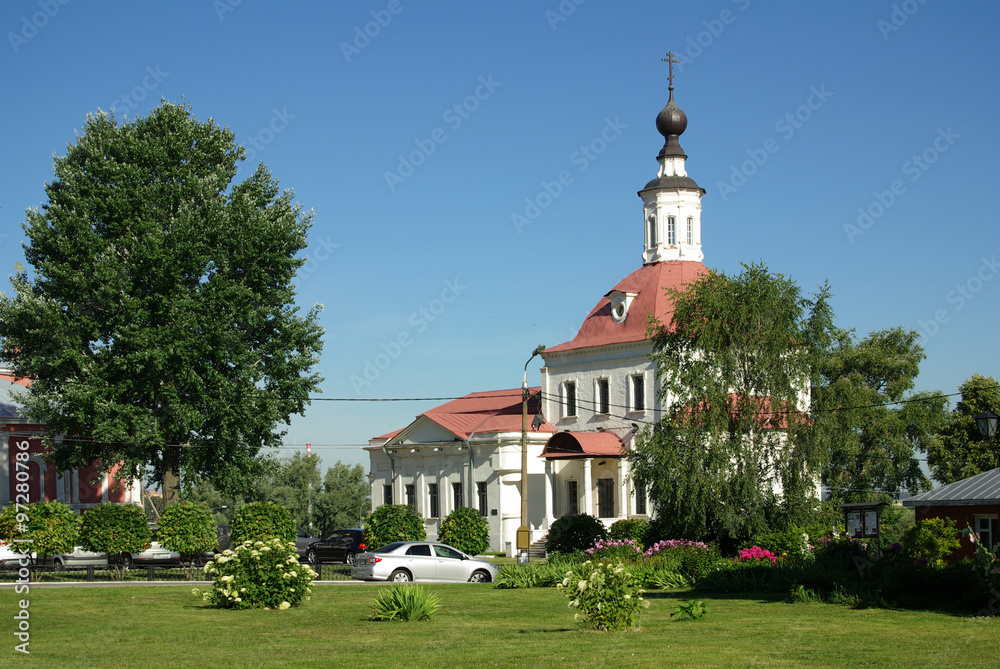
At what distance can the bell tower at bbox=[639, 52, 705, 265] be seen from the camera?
55.3 m

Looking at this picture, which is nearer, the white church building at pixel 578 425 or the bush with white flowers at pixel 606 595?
the bush with white flowers at pixel 606 595

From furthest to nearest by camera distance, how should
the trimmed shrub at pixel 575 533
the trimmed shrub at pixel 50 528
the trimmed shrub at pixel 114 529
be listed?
the trimmed shrub at pixel 575 533 < the trimmed shrub at pixel 114 529 < the trimmed shrub at pixel 50 528

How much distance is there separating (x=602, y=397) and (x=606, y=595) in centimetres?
3781

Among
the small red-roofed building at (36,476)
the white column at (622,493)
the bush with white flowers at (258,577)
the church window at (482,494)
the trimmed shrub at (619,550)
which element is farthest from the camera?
the church window at (482,494)

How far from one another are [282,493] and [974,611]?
86098 millimetres

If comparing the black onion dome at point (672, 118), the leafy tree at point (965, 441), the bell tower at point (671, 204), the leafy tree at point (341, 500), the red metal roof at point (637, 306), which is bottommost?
the leafy tree at point (341, 500)

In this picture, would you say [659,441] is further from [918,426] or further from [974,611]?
[918,426]

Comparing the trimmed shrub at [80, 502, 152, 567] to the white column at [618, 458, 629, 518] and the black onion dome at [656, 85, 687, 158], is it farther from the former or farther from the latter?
the black onion dome at [656, 85, 687, 158]

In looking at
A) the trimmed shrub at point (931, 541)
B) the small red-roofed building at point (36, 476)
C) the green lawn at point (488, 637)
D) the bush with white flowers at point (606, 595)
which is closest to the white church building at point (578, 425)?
the small red-roofed building at point (36, 476)

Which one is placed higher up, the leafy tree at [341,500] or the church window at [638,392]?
the church window at [638,392]

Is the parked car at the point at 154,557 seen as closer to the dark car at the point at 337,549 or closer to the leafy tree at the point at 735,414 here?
the dark car at the point at 337,549

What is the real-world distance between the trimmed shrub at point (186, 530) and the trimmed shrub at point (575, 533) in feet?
37.4

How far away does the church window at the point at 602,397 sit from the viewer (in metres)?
53.5

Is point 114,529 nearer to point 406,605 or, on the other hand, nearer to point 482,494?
point 406,605
